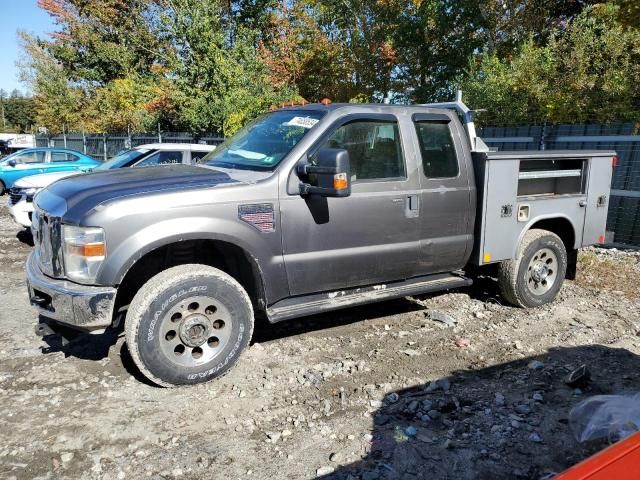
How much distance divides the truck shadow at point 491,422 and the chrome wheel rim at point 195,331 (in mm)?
1283

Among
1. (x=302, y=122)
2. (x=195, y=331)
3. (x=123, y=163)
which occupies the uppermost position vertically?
(x=302, y=122)

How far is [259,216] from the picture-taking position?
3.94m

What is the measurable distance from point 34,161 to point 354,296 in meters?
15.4

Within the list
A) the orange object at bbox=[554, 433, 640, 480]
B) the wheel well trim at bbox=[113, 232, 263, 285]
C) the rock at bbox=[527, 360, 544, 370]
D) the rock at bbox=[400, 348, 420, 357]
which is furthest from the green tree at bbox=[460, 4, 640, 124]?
the orange object at bbox=[554, 433, 640, 480]

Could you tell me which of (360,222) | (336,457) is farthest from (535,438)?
(360,222)

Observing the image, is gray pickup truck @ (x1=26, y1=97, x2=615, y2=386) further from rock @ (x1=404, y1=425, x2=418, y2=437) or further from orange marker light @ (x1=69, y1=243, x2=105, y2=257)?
rock @ (x1=404, y1=425, x2=418, y2=437)

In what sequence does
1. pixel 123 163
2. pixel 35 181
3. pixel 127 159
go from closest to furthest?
1. pixel 123 163
2. pixel 127 159
3. pixel 35 181

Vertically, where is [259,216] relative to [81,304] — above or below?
above

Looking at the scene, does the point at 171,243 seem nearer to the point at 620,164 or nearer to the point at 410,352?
the point at 410,352

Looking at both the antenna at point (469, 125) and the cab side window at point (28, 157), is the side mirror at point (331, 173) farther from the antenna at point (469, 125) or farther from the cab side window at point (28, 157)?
the cab side window at point (28, 157)

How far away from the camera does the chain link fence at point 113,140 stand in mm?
16891

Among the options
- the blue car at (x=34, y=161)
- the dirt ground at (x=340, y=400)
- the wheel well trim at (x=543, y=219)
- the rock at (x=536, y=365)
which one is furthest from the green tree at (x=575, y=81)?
the blue car at (x=34, y=161)

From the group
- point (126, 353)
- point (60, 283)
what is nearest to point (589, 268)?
point (126, 353)

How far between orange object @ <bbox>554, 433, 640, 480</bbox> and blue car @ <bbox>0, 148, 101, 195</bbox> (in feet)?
51.4
